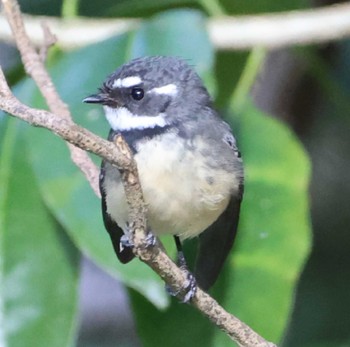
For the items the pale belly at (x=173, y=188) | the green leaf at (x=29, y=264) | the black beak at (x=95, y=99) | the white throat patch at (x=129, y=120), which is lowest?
the green leaf at (x=29, y=264)

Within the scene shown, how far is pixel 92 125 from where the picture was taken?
1710 millimetres

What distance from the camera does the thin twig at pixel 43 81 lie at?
4.97ft

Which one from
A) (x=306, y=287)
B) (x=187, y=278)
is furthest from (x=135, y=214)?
(x=306, y=287)

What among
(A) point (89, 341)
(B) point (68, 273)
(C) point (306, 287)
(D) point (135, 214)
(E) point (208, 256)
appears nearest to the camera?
(D) point (135, 214)

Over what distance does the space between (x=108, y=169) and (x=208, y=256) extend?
351 millimetres

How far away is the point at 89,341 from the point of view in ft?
8.73

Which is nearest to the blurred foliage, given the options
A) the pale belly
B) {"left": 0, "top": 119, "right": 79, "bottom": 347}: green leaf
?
{"left": 0, "top": 119, "right": 79, "bottom": 347}: green leaf

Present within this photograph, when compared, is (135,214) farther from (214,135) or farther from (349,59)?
(349,59)

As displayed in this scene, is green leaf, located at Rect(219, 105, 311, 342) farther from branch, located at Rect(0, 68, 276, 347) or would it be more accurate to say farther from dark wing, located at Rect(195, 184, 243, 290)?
branch, located at Rect(0, 68, 276, 347)

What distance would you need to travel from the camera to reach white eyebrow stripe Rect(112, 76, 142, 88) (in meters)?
1.49

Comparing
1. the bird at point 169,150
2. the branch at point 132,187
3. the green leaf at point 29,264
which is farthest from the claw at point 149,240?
the green leaf at point 29,264

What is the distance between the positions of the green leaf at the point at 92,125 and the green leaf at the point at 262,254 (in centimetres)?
26

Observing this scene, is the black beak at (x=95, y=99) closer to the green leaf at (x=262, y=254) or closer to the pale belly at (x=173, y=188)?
the pale belly at (x=173, y=188)

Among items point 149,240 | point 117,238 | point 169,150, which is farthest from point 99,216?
point 149,240
